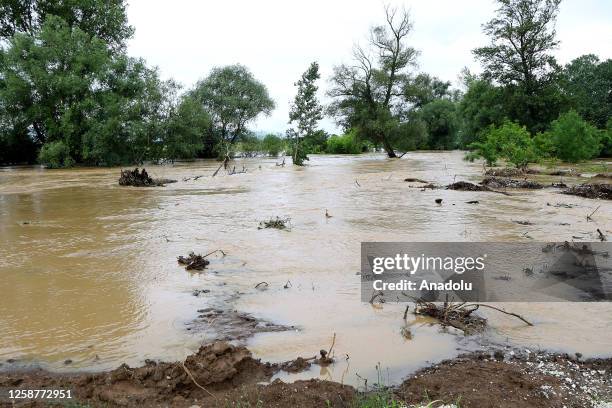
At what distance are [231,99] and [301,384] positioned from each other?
43.9 meters

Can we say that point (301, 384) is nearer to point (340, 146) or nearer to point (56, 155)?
point (56, 155)

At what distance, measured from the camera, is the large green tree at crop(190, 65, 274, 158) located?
152ft

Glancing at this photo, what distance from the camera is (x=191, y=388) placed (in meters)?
3.38

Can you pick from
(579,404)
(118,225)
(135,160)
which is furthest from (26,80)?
(579,404)

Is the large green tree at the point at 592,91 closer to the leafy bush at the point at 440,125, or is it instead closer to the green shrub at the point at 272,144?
the leafy bush at the point at 440,125

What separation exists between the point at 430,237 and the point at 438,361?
14.4ft

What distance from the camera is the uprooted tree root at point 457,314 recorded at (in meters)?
4.34

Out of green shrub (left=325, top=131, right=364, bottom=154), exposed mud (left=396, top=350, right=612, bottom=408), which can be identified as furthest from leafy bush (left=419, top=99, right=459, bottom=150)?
exposed mud (left=396, top=350, right=612, bottom=408)

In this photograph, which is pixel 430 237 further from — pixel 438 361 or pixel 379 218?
pixel 438 361

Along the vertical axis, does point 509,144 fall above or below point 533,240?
above

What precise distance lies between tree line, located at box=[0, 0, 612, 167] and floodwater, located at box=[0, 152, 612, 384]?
63.6 ft

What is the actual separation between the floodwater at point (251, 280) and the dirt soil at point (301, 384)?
26cm

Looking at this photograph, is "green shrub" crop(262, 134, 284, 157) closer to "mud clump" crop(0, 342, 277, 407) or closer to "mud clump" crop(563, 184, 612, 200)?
"mud clump" crop(563, 184, 612, 200)

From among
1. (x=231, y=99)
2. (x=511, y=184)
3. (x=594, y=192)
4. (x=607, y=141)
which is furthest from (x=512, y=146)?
(x=231, y=99)
